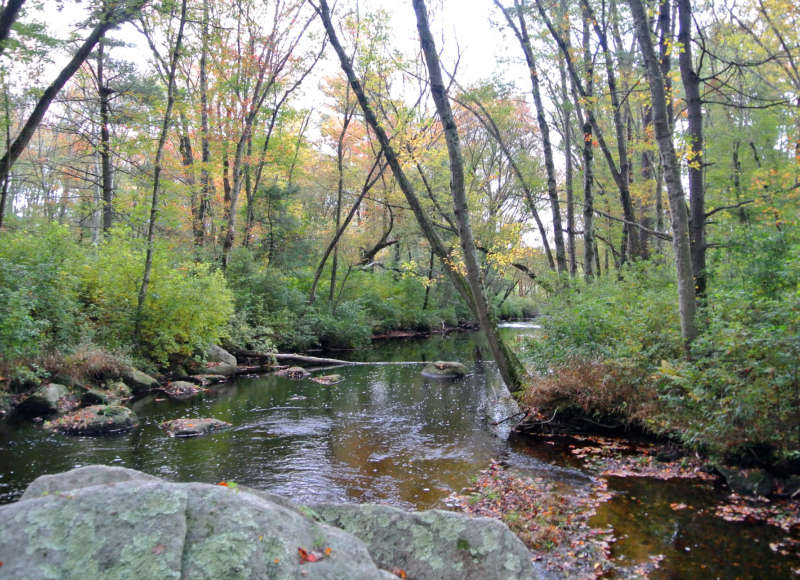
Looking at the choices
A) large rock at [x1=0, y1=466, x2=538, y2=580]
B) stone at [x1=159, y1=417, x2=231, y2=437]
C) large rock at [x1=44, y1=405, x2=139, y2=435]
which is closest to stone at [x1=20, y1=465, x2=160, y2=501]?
large rock at [x1=0, y1=466, x2=538, y2=580]

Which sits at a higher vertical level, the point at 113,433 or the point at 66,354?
the point at 66,354

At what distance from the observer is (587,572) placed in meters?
4.24

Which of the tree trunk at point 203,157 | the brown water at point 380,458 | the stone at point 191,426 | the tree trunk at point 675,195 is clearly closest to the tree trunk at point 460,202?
the brown water at point 380,458

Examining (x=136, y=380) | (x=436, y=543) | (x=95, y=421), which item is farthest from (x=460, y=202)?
(x=136, y=380)

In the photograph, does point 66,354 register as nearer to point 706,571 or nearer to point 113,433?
point 113,433

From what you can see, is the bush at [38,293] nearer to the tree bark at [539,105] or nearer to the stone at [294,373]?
the stone at [294,373]

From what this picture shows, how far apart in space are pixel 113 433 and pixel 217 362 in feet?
23.2

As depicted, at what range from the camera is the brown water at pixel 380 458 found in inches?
191

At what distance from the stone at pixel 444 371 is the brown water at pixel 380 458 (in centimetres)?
221

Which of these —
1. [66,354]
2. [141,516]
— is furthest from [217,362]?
[141,516]

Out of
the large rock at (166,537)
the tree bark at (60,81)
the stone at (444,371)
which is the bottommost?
the stone at (444,371)

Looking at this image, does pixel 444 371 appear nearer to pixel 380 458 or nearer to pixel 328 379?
pixel 328 379

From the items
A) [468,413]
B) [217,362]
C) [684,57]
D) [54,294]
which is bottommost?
[468,413]

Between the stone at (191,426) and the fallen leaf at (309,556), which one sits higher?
the fallen leaf at (309,556)
